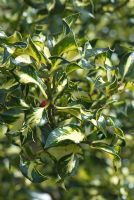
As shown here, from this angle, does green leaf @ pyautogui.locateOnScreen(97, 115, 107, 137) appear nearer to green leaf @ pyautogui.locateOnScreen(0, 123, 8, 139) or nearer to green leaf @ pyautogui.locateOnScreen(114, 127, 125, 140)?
green leaf @ pyautogui.locateOnScreen(114, 127, 125, 140)

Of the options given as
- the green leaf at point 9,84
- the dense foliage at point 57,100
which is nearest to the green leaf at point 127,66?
the dense foliage at point 57,100

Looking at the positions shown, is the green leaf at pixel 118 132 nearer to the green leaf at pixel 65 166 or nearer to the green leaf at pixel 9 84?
the green leaf at pixel 65 166

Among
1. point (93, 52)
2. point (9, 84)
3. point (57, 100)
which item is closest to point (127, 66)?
point (93, 52)

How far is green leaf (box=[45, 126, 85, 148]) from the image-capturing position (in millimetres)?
1279

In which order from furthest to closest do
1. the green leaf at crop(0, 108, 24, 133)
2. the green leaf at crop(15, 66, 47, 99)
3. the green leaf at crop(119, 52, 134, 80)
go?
the green leaf at crop(119, 52, 134, 80), the green leaf at crop(0, 108, 24, 133), the green leaf at crop(15, 66, 47, 99)

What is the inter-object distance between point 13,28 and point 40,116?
1055 mm

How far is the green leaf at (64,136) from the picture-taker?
4.20 feet

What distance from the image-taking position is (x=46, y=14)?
6.77ft

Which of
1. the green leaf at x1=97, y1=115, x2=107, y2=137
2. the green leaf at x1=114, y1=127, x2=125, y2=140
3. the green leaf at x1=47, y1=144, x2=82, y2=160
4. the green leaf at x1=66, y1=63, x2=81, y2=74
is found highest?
the green leaf at x1=66, y1=63, x2=81, y2=74

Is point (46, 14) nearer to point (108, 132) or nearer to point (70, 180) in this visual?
point (108, 132)

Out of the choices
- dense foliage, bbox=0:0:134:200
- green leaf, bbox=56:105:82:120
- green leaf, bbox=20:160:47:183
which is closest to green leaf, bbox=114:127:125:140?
dense foliage, bbox=0:0:134:200

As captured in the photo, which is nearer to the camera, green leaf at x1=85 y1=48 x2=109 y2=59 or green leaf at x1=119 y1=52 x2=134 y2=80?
green leaf at x1=85 y1=48 x2=109 y2=59

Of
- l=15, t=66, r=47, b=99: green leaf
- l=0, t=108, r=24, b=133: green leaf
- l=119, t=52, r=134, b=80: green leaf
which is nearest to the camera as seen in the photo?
l=15, t=66, r=47, b=99: green leaf

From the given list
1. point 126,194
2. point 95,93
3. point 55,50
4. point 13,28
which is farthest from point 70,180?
point 55,50
